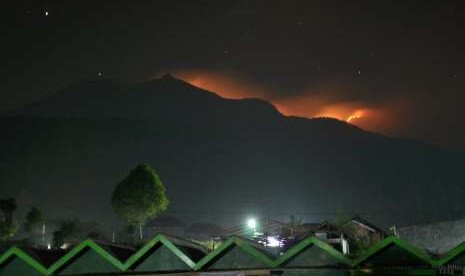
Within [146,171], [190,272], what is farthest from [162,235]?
[146,171]

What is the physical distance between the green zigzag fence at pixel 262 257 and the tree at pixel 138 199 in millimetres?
44841

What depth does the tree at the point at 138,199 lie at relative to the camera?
56.2 meters

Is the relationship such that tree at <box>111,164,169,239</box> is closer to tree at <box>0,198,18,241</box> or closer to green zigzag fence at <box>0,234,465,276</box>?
tree at <box>0,198,18,241</box>

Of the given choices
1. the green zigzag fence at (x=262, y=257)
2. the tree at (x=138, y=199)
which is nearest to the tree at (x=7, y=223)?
the tree at (x=138, y=199)

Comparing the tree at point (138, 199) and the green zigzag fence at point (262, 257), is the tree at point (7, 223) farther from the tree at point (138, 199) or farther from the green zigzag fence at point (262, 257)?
the green zigzag fence at point (262, 257)

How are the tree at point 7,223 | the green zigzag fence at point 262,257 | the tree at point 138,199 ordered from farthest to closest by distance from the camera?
the tree at point 7,223
the tree at point 138,199
the green zigzag fence at point 262,257

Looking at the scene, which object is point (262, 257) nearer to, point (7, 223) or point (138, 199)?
point (138, 199)

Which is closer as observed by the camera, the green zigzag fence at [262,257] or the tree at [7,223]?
the green zigzag fence at [262,257]

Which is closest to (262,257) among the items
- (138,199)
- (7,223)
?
(138,199)

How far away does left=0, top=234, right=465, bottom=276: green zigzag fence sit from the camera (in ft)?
31.1

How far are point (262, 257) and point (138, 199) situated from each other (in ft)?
154

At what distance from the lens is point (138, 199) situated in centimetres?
5619

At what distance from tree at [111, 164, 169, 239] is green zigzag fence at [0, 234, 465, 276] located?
44.8 m

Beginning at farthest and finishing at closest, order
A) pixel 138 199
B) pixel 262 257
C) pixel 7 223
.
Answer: pixel 7 223, pixel 138 199, pixel 262 257
